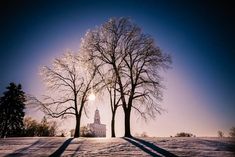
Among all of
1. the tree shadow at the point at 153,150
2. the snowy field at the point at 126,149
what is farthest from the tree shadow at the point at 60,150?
the tree shadow at the point at 153,150

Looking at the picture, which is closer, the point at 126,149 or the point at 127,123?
the point at 126,149

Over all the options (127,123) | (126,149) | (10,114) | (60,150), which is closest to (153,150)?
(126,149)

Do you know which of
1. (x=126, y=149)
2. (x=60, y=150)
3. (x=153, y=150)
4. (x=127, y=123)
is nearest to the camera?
(x=153, y=150)

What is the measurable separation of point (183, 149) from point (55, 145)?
783 cm

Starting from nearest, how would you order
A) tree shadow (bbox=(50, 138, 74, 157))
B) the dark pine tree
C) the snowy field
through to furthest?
1. the snowy field
2. tree shadow (bbox=(50, 138, 74, 157))
3. the dark pine tree

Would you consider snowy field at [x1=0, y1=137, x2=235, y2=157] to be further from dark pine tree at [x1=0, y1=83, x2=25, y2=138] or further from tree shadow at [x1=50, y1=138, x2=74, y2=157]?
dark pine tree at [x1=0, y1=83, x2=25, y2=138]

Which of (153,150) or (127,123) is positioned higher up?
(127,123)

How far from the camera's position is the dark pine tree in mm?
41438

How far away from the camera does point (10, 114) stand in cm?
4178

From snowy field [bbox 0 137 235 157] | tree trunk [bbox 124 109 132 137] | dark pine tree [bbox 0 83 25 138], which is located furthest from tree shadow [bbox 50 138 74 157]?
dark pine tree [bbox 0 83 25 138]

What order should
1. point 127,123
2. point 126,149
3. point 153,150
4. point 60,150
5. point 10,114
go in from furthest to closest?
point 10,114
point 127,123
point 60,150
point 126,149
point 153,150

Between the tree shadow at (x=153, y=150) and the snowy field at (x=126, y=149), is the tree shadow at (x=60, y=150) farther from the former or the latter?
the tree shadow at (x=153, y=150)

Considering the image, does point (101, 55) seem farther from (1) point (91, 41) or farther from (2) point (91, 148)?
(2) point (91, 148)

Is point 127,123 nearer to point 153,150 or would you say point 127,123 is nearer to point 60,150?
point 60,150
